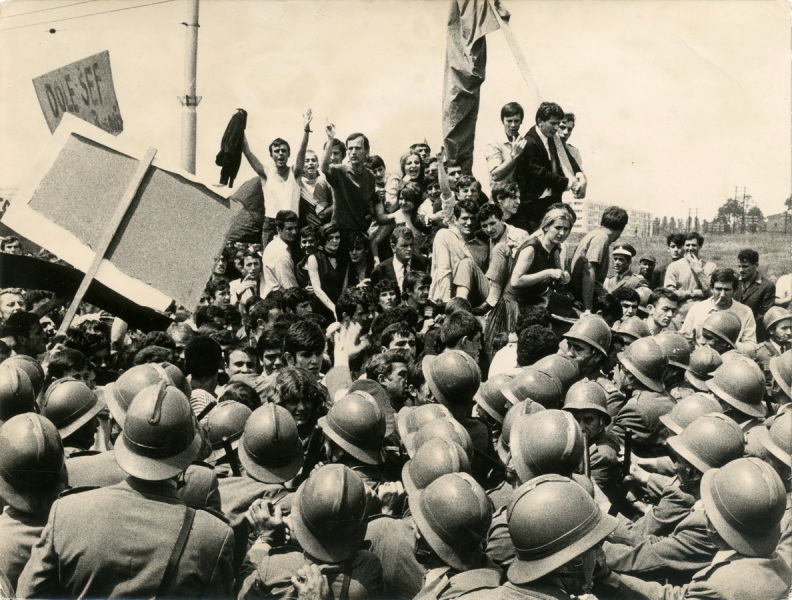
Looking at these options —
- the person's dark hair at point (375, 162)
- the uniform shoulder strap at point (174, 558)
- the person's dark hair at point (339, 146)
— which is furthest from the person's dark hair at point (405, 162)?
the uniform shoulder strap at point (174, 558)

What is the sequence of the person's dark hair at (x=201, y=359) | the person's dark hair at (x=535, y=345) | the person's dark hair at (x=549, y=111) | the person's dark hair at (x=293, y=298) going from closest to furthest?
the person's dark hair at (x=535, y=345) → the person's dark hair at (x=201, y=359) → the person's dark hair at (x=293, y=298) → the person's dark hair at (x=549, y=111)

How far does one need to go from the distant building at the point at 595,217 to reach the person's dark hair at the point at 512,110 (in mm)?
1689

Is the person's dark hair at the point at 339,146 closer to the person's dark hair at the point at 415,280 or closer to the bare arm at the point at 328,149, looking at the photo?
the bare arm at the point at 328,149

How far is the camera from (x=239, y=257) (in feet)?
38.9

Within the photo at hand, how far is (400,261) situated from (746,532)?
271 inches

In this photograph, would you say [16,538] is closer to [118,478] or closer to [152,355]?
[118,478]

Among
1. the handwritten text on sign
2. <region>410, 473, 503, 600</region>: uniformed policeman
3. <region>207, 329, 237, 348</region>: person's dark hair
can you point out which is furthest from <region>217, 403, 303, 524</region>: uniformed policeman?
the handwritten text on sign

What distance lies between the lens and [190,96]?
11.8 metres

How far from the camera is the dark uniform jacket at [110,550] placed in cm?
385

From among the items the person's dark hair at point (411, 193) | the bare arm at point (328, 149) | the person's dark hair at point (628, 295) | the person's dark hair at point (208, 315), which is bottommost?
the person's dark hair at point (208, 315)

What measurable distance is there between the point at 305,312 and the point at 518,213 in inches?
113

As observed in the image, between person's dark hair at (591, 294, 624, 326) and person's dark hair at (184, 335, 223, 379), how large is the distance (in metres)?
4.31

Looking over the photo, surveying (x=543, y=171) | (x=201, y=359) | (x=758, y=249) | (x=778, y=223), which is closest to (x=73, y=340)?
(x=201, y=359)

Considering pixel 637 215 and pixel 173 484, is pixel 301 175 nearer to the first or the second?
pixel 637 215
